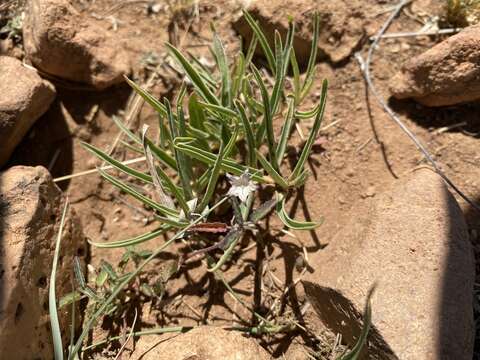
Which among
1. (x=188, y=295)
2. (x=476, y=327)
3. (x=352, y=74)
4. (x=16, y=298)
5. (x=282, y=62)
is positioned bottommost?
(x=188, y=295)

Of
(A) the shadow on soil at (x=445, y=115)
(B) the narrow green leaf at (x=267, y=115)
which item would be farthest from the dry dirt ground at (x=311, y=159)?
(B) the narrow green leaf at (x=267, y=115)

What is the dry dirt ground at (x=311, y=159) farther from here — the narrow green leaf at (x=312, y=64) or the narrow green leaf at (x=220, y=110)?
the narrow green leaf at (x=220, y=110)

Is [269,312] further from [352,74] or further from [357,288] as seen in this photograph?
[352,74]

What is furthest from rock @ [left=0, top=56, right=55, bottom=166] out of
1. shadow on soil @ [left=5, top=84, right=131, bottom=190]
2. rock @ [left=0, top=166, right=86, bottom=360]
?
rock @ [left=0, top=166, right=86, bottom=360]

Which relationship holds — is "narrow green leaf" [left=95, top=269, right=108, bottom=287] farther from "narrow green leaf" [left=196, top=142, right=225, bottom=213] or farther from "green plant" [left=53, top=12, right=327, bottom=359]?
"narrow green leaf" [left=196, top=142, right=225, bottom=213]

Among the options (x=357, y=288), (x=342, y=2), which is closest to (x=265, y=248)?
(x=357, y=288)
